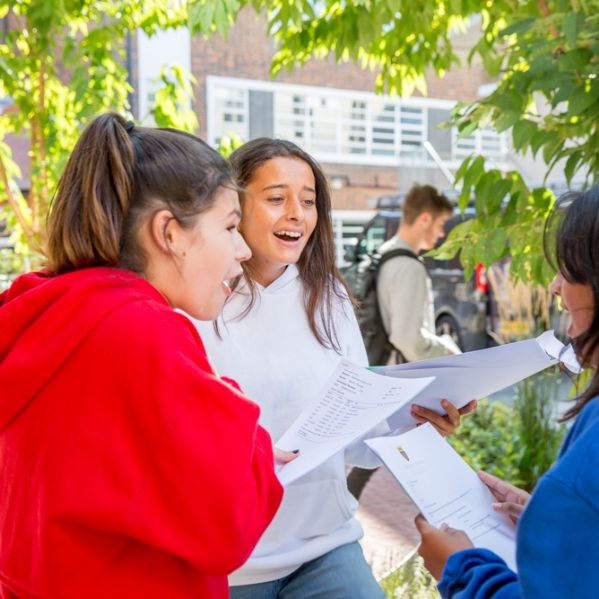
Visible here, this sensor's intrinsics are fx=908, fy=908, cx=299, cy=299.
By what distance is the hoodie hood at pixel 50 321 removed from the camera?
142 centimetres

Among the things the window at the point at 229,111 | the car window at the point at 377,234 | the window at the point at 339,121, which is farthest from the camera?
the window at the point at 339,121

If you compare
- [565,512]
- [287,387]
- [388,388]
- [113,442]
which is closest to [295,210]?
[287,387]

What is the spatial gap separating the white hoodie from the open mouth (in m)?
0.10

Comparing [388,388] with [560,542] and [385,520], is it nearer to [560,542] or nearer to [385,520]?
[560,542]

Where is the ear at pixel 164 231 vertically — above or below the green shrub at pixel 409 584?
above

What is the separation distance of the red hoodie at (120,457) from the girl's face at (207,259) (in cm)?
14

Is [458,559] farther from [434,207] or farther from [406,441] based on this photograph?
[434,207]

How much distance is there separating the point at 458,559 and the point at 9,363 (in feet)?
2.56

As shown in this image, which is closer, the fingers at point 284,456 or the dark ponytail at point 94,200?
the dark ponytail at point 94,200

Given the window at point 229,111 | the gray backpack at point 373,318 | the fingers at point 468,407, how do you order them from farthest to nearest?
the window at point 229,111
the gray backpack at point 373,318
the fingers at point 468,407

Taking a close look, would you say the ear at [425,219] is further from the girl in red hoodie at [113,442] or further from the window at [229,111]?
the window at [229,111]

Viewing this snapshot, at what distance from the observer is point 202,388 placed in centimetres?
139

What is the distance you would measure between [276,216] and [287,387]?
461 millimetres

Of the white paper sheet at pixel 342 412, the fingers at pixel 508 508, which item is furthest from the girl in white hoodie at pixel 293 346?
the fingers at pixel 508 508
